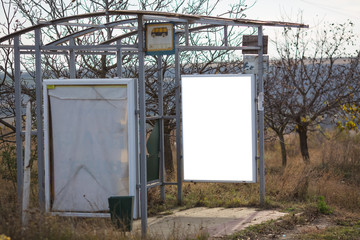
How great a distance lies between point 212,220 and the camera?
27.9 feet

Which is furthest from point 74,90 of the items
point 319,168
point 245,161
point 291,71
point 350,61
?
point 350,61

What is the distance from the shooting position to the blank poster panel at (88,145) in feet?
24.3

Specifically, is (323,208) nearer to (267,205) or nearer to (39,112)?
(267,205)

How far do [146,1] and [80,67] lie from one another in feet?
6.19

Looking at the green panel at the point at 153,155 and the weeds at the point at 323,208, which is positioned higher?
the green panel at the point at 153,155

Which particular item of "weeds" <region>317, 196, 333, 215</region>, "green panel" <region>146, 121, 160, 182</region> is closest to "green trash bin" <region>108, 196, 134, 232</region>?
"green panel" <region>146, 121, 160, 182</region>

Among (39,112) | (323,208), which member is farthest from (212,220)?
(39,112)

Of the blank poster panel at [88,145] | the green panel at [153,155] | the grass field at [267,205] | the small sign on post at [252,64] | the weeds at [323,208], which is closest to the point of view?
the grass field at [267,205]

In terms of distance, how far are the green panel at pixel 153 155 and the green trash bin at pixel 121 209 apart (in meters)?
2.33

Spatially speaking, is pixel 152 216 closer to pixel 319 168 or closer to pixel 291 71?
pixel 319 168

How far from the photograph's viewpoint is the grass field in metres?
6.04

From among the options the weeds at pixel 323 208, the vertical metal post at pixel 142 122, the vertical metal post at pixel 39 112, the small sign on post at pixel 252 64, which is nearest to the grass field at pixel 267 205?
the weeds at pixel 323 208

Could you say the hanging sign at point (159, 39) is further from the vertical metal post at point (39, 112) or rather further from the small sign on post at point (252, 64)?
the small sign on post at point (252, 64)

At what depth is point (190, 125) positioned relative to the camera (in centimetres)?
976
